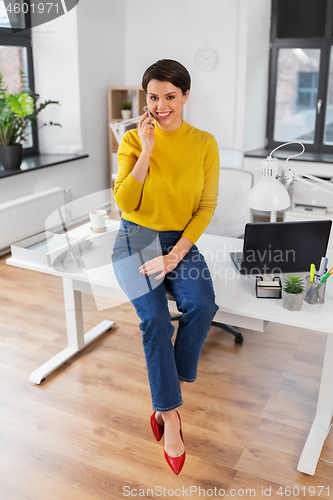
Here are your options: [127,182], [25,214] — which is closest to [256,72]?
[25,214]

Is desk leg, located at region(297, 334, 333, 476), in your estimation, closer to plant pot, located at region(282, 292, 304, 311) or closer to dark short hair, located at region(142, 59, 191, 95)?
plant pot, located at region(282, 292, 304, 311)

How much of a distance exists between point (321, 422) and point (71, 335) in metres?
1.22

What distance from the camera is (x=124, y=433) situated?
1.80 meters

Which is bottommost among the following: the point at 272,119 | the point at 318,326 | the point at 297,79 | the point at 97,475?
the point at 97,475

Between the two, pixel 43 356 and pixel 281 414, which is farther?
pixel 43 356

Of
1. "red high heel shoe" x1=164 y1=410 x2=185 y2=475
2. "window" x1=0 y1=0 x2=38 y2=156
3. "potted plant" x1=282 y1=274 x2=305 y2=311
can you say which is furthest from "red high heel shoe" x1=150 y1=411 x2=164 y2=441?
"window" x1=0 y1=0 x2=38 y2=156

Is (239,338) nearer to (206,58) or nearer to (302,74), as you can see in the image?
(206,58)

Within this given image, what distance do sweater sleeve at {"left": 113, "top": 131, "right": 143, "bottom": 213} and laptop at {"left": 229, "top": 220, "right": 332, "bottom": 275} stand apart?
0.43 meters

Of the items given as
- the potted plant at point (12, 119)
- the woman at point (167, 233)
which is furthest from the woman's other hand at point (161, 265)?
the potted plant at point (12, 119)

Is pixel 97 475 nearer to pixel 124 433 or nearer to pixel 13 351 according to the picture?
pixel 124 433

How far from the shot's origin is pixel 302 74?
438 centimetres

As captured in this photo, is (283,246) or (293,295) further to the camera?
(283,246)

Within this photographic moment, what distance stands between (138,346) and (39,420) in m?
0.67

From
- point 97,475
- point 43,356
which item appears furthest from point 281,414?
point 43,356
